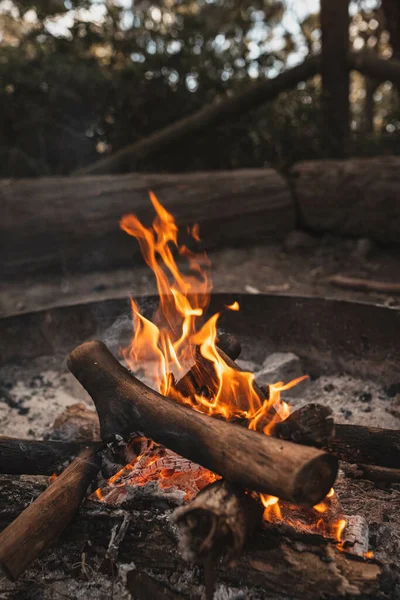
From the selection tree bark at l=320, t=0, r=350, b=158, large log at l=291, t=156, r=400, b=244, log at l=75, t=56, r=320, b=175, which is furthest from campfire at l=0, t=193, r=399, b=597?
tree bark at l=320, t=0, r=350, b=158

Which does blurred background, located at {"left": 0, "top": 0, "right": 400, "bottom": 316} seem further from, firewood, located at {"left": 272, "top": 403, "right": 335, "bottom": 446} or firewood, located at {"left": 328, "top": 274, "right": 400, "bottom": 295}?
firewood, located at {"left": 272, "top": 403, "right": 335, "bottom": 446}

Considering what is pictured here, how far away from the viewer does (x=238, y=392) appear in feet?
7.22

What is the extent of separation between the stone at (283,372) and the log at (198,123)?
4766mm

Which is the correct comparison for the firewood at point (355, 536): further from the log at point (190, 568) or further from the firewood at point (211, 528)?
the firewood at point (211, 528)

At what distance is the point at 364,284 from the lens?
4.98 meters

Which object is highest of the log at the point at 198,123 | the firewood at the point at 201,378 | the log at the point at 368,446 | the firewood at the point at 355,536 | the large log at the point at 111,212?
the log at the point at 198,123

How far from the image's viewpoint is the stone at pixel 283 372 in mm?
3229

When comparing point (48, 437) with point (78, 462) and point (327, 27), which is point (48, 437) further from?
point (327, 27)

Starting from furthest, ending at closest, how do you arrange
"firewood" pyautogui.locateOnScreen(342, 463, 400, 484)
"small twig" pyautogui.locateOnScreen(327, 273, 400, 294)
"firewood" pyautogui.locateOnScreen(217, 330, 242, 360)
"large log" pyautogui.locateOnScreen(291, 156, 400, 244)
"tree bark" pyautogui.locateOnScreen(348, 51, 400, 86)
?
1. "tree bark" pyautogui.locateOnScreen(348, 51, 400, 86)
2. "large log" pyautogui.locateOnScreen(291, 156, 400, 244)
3. "small twig" pyautogui.locateOnScreen(327, 273, 400, 294)
4. "firewood" pyautogui.locateOnScreen(217, 330, 242, 360)
5. "firewood" pyautogui.locateOnScreen(342, 463, 400, 484)

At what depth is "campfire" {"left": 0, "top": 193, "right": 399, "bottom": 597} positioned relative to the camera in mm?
1581

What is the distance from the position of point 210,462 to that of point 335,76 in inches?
258

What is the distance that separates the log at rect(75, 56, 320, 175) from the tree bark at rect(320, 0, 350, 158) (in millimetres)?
310

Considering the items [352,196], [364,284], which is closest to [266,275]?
[364,284]

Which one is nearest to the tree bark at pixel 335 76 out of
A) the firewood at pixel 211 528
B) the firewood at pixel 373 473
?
the firewood at pixel 373 473
